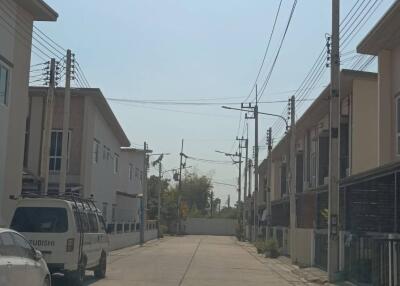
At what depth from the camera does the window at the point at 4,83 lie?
2378 cm

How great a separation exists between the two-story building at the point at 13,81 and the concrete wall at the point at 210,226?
7253 cm

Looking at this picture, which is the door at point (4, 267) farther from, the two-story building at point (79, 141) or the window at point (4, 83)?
the two-story building at point (79, 141)

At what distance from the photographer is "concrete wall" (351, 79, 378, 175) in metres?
29.5

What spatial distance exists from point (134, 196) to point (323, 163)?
24797 mm

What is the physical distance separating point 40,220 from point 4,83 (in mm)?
8565

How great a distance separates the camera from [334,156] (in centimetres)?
2122

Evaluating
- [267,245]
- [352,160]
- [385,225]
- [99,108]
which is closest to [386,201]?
[385,225]

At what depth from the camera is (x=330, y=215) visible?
2078 cm

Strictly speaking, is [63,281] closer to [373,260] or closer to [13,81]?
[373,260]

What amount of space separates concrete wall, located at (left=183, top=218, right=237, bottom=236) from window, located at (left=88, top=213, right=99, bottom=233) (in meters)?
77.0

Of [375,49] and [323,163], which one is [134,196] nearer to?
[323,163]

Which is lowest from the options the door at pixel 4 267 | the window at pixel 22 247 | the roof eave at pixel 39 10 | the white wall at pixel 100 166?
the door at pixel 4 267

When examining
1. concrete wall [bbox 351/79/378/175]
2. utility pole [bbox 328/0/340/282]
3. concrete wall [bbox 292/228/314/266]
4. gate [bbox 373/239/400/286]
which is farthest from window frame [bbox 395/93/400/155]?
gate [bbox 373/239/400/286]

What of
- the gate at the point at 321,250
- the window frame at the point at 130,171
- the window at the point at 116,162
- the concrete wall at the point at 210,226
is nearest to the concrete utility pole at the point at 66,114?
the gate at the point at 321,250
